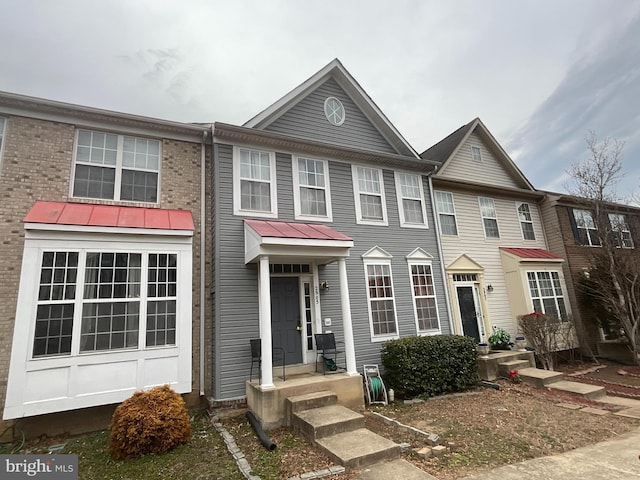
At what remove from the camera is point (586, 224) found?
1446 cm

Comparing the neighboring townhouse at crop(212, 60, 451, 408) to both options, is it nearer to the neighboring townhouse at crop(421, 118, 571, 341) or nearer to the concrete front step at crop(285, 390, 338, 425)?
the concrete front step at crop(285, 390, 338, 425)

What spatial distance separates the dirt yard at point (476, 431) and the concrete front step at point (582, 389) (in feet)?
0.70

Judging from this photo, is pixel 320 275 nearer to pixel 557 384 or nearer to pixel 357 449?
pixel 357 449

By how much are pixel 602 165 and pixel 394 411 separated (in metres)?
12.8

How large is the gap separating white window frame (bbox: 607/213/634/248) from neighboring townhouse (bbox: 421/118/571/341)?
8.15ft

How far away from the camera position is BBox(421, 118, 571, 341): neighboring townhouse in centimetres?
1159

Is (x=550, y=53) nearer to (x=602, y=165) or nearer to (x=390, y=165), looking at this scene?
(x=602, y=165)

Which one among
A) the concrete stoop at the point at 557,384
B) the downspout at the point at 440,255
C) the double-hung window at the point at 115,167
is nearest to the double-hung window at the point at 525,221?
the downspout at the point at 440,255

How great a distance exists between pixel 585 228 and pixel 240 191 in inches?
591

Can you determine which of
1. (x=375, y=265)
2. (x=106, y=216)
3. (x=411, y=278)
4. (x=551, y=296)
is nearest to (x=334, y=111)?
(x=375, y=265)

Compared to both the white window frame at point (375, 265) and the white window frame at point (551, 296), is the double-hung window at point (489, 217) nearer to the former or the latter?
the white window frame at point (551, 296)

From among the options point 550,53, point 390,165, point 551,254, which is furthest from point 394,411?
point 550,53

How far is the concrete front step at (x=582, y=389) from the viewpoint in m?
7.79

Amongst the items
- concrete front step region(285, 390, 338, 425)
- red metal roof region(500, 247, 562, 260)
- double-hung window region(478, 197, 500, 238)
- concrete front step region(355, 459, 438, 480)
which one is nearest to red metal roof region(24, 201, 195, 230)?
concrete front step region(285, 390, 338, 425)
